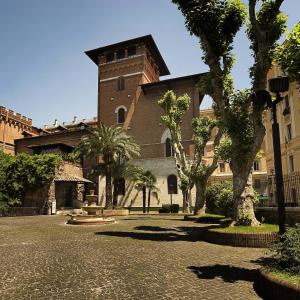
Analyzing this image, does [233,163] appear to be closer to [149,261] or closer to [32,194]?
[149,261]

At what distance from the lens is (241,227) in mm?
11180

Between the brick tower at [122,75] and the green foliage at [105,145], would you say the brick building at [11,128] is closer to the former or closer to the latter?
the brick tower at [122,75]

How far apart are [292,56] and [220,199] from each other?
1406 centimetres

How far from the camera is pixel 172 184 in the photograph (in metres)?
37.2

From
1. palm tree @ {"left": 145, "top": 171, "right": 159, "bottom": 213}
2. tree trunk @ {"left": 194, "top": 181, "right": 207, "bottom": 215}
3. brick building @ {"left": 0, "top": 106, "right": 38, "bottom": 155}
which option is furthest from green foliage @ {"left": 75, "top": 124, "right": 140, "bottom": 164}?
brick building @ {"left": 0, "top": 106, "right": 38, "bottom": 155}

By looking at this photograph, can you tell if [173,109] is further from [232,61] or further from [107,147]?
[232,61]

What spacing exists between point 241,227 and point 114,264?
5.56 m

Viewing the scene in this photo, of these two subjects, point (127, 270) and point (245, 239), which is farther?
point (245, 239)

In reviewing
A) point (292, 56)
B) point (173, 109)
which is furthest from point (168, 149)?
point (292, 56)

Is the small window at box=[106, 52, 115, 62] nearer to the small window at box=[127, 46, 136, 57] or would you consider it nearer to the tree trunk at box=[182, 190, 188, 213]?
the small window at box=[127, 46, 136, 57]

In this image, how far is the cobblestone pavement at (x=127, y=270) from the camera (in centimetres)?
549

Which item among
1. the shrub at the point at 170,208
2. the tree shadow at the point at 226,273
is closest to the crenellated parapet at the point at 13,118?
the shrub at the point at 170,208

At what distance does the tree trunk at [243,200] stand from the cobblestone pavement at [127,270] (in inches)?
72.5

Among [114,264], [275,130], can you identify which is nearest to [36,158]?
[114,264]
